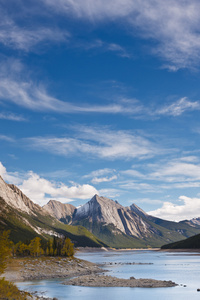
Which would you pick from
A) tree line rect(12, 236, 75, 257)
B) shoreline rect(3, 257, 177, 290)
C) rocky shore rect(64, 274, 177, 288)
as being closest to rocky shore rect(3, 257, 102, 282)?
shoreline rect(3, 257, 177, 290)

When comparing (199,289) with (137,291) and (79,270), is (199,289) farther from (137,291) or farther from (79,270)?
(79,270)

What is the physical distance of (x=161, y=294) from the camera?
7606 cm

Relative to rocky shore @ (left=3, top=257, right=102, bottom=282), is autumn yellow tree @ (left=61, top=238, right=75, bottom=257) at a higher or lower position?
higher

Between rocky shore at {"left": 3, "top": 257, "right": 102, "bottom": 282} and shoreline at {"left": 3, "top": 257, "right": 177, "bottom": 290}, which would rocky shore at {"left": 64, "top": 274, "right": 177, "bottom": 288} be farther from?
rocky shore at {"left": 3, "top": 257, "right": 102, "bottom": 282}

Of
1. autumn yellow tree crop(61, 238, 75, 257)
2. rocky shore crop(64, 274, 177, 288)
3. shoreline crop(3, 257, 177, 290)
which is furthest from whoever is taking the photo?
autumn yellow tree crop(61, 238, 75, 257)

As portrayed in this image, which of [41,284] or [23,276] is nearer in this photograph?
[41,284]

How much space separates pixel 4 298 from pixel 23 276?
217 ft

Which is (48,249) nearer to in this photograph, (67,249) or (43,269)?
(67,249)

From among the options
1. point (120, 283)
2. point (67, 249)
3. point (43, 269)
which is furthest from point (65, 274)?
point (67, 249)

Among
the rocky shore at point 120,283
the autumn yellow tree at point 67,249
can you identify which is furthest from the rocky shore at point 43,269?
the rocky shore at point 120,283

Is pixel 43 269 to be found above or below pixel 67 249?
below

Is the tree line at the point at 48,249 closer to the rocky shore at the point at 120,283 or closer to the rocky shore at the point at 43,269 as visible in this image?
the rocky shore at the point at 43,269

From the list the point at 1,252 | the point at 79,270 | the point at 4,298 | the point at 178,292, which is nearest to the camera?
the point at 4,298

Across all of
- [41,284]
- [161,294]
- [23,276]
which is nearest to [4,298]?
[161,294]
